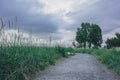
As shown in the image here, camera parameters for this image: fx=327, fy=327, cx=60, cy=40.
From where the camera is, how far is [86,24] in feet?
269

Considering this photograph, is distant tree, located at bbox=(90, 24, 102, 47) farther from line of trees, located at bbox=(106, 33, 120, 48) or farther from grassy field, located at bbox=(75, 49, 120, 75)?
grassy field, located at bbox=(75, 49, 120, 75)

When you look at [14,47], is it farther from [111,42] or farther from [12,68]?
[111,42]

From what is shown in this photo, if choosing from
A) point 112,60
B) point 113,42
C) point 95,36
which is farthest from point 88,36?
point 112,60

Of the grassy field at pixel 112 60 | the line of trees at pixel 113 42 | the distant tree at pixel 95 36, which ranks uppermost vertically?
the distant tree at pixel 95 36

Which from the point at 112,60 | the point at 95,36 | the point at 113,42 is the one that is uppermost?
the point at 95,36

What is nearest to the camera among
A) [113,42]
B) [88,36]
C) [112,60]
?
[112,60]

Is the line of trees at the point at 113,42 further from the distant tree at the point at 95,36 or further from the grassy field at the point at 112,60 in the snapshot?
the grassy field at the point at 112,60

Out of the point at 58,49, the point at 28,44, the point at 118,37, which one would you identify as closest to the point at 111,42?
the point at 118,37

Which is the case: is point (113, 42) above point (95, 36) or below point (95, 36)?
below

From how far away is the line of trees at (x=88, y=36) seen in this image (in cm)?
7850

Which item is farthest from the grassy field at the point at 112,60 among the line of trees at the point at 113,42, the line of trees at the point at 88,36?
the line of trees at the point at 88,36

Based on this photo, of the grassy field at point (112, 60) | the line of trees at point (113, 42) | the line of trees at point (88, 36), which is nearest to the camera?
the grassy field at point (112, 60)

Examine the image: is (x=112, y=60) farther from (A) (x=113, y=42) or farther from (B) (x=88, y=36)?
(B) (x=88, y=36)

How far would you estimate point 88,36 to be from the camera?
79062 mm
